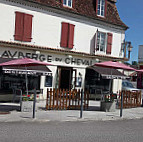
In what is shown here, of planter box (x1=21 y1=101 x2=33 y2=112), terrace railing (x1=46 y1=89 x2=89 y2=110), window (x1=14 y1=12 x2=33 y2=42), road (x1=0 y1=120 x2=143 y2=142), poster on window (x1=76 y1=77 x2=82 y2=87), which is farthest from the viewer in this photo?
poster on window (x1=76 y1=77 x2=82 y2=87)

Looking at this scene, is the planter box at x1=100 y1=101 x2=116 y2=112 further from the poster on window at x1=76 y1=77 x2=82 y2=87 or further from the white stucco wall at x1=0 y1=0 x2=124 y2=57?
the white stucco wall at x1=0 y1=0 x2=124 y2=57

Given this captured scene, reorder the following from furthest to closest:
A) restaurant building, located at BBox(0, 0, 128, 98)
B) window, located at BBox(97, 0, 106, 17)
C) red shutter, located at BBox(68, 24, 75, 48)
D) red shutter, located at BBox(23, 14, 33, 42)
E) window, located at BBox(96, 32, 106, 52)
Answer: window, located at BBox(97, 0, 106, 17) < window, located at BBox(96, 32, 106, 52) < red shutter, located at BBox(68, 24, 75, 48) < red shutter, located at BBox(23, 14, 33, 42) < restaurant building, located at BBox(0, 0, 128, 98)

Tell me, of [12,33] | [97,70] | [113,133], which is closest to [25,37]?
[12,33]

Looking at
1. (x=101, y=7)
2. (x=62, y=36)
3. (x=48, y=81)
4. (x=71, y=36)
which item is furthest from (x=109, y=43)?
(x=48, y=81)

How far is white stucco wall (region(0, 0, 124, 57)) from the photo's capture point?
46.9 feet

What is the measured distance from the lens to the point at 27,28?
15.1 meters

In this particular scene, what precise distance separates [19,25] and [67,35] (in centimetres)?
377

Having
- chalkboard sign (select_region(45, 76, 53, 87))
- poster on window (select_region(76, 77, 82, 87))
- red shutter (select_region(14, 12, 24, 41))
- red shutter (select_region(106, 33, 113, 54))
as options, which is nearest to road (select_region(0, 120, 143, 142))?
red shutter (select_region(14, 12, 24, 41))

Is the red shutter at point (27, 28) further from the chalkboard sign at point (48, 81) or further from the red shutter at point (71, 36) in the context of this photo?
the red shutter at point (71, 36)

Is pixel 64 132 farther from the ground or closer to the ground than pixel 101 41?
closer to the ground

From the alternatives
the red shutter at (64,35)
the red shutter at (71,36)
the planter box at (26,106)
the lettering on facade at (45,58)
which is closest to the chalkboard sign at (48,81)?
the lettering on facade at (45,58)

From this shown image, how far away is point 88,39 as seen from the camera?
18359 mm

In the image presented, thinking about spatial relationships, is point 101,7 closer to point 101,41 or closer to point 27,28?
point 101,41

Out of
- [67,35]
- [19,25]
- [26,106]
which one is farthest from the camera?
[67,35]
